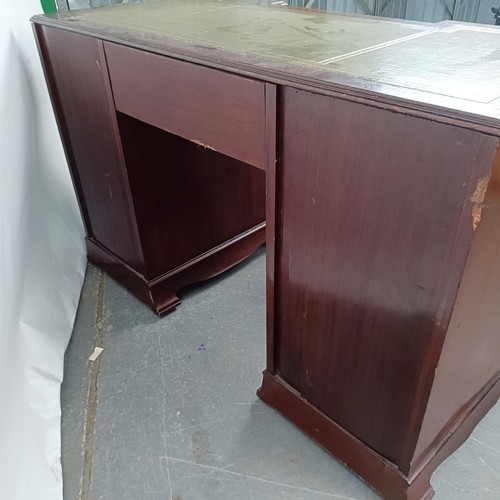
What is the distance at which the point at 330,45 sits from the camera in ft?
3.26

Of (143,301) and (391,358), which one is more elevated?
(391,358)

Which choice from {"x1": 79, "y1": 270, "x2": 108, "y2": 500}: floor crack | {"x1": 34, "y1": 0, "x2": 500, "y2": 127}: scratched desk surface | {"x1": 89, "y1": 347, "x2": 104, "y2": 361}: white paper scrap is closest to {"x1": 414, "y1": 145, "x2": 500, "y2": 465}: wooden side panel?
{"x1": 34, "y1": 0, "x2": 500, "y2": 127}: scratched desk surface

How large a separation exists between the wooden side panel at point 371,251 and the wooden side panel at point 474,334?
0.07 ft

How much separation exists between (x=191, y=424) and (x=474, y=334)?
70 cm

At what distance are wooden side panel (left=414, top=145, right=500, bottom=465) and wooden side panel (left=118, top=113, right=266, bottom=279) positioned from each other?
90 cm

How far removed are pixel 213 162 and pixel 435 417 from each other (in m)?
0.94

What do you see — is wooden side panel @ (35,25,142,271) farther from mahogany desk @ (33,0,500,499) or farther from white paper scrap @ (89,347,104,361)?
white paper scrap @ (89,347,104,361)

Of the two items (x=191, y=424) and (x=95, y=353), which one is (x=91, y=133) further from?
(x=191, y=424)

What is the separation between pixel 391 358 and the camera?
907 mm

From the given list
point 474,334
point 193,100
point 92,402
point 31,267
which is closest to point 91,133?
point 31,267

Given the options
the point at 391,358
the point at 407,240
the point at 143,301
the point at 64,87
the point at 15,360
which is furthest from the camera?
the point at 143,301

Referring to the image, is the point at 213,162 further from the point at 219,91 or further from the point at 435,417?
the point at 435,417

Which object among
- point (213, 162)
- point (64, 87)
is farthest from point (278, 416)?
point (64, 87)

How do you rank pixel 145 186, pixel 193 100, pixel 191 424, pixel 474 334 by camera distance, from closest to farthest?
1. pixel 474 334
2. pixel 193 100
3. pixel 191 424
4. pixel 145 186
